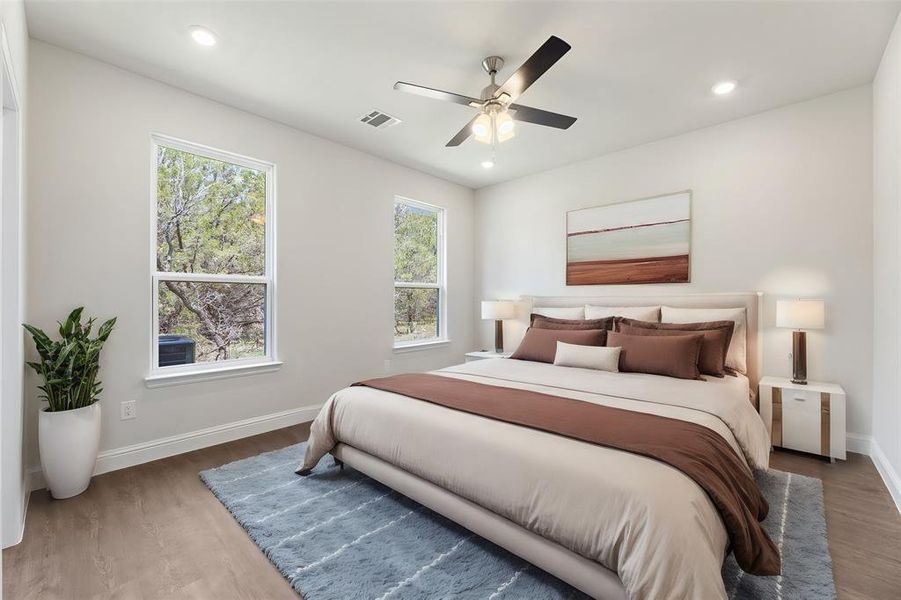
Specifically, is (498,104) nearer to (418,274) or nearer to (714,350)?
(714,350)

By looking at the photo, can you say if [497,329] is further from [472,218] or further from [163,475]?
[163,475]

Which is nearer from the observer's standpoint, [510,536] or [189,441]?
[510,536]

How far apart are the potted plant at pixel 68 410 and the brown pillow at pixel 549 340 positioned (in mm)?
3158

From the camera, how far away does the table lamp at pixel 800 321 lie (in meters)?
2.99

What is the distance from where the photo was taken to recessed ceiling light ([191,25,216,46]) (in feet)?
7.92

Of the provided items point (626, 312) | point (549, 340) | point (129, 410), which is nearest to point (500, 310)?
point (549, 340)

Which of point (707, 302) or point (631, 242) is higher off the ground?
point (631, 242)

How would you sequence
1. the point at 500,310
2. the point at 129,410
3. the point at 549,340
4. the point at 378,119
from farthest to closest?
the point at 500,310 → the point at 549,340 → the point at 378,119 → the point at 129,410

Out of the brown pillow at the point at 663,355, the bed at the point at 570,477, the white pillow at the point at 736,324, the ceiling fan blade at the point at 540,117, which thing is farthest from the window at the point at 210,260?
the white pillow at the point at 736,324

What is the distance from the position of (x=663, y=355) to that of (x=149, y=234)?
388 cm

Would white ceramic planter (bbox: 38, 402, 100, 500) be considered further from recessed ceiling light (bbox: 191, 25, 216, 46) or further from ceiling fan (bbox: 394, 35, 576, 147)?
ceiling fan (bbox: 394, 35, 576, 147)

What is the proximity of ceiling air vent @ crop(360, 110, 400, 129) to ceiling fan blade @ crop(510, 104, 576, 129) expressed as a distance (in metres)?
1.29

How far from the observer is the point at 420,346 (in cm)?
495

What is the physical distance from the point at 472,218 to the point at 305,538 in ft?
14.7
